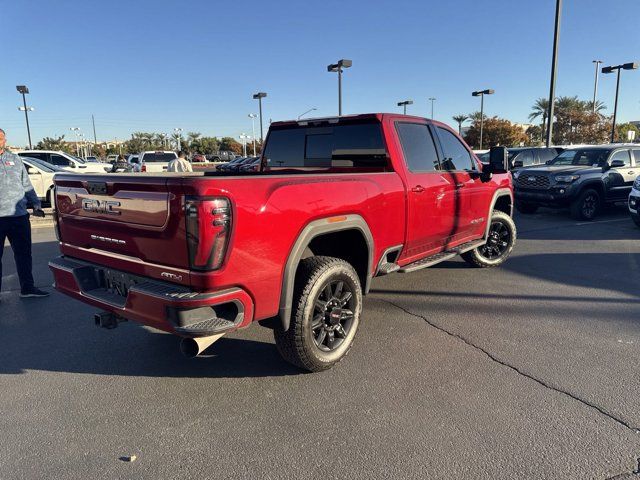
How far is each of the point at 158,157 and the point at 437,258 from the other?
51.8 feet

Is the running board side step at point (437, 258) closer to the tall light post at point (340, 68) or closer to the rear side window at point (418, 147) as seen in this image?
the rear side window at point (418, 147)

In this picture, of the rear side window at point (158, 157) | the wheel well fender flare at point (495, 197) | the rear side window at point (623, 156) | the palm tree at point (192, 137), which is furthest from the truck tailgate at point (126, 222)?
the palm tree at point (192, 137)

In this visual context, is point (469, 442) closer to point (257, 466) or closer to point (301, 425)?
point (301, 425)

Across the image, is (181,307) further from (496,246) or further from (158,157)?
(158,157)

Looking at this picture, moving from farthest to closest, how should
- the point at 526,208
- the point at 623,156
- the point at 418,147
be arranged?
the point at 526,208 → the point at 623,156 → the point at 418,147

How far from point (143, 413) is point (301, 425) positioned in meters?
1.06

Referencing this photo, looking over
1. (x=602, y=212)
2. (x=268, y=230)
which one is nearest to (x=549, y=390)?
(x=268, y=230)

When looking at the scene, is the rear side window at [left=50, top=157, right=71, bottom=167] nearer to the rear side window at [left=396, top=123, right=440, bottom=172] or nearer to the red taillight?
the rear side window at [left=396, top=123, right=440, bottom=172]

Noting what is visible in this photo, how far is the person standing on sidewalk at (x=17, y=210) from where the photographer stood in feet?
16.3

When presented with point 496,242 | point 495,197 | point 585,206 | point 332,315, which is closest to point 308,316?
point 332,315

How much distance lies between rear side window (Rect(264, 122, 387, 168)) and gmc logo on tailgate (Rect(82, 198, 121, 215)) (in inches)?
88.9

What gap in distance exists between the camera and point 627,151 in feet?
38.7

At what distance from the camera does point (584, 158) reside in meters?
12.1

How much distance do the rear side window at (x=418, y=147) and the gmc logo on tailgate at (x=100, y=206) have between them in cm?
261
